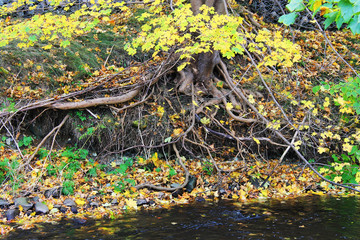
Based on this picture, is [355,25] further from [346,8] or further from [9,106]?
[9,106]

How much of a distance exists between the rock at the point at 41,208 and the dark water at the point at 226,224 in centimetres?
58

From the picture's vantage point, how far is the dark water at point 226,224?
4.30 meters

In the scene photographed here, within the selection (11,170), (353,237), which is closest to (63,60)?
(11,170)

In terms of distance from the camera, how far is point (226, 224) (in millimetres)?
4727

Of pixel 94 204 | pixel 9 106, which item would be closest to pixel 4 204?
pixel 94 204

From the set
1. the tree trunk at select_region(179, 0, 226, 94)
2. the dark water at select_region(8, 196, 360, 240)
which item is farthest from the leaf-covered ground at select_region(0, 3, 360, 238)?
the tree trunk at select_region(179, 0, 226, 94)

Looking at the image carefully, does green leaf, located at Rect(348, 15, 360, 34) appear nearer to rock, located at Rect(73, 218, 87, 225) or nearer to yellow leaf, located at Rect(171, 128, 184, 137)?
rock, located at Rect(73, 218, 87, 225)

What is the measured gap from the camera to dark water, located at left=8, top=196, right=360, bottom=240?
4.30 meters

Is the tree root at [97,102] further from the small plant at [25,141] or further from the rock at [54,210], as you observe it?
the rock at [54,210]

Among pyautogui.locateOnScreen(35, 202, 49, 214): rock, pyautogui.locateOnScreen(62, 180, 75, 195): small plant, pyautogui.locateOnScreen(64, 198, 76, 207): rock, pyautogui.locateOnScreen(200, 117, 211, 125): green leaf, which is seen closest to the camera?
pyautogui.locateOnScreen(35, 202, 49, 214): rock

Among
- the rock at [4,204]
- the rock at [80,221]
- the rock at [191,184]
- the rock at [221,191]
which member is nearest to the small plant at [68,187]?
the rock at [4,204]

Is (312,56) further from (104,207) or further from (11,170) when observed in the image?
(11,170)

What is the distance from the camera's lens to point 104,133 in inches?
288

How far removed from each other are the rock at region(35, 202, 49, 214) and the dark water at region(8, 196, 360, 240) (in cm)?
58
